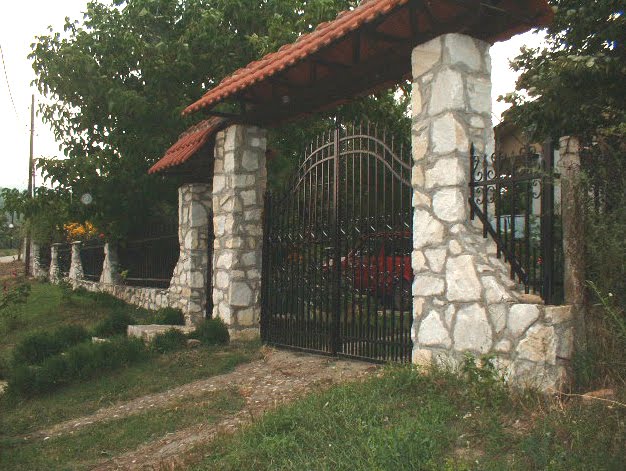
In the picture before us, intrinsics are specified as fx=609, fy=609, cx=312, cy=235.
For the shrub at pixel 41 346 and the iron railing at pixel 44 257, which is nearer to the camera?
the shrub at pixel 41 346

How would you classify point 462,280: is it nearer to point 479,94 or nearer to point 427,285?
point 427,285

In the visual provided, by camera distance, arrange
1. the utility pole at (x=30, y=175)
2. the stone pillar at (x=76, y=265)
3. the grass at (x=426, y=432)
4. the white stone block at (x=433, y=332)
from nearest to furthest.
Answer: the grass at (x=426, y=432)
the white stone block at (x=433, y=332)
the stone pillar at (x=76, y=265)
the utility pole at (x=30, y=175)

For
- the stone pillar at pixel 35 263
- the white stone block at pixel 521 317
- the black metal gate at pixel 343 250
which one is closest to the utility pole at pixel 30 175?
the stone pillar at pixel 35 263

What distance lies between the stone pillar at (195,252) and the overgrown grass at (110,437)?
386 centimetres

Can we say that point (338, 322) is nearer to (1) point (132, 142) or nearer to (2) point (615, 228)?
(2) point (615, 228)

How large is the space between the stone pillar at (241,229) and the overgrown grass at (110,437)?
2.39 m

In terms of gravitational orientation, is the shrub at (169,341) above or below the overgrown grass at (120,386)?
above

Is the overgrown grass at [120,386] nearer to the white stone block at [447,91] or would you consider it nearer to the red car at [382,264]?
the red car at [382,264]

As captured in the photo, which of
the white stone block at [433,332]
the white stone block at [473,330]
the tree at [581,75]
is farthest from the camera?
the tree at [581,75]

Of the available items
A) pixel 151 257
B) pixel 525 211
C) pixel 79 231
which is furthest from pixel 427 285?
pixel 79 231

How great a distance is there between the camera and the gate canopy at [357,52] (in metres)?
5.25

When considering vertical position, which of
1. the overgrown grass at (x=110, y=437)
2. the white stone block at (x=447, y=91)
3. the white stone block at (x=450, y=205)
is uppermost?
the white stone block at (x=447, y=91)

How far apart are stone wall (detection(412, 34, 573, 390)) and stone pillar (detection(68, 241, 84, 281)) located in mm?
14305

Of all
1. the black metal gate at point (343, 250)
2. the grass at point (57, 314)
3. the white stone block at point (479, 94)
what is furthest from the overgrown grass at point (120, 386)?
the white stone block at point (479, 94)
